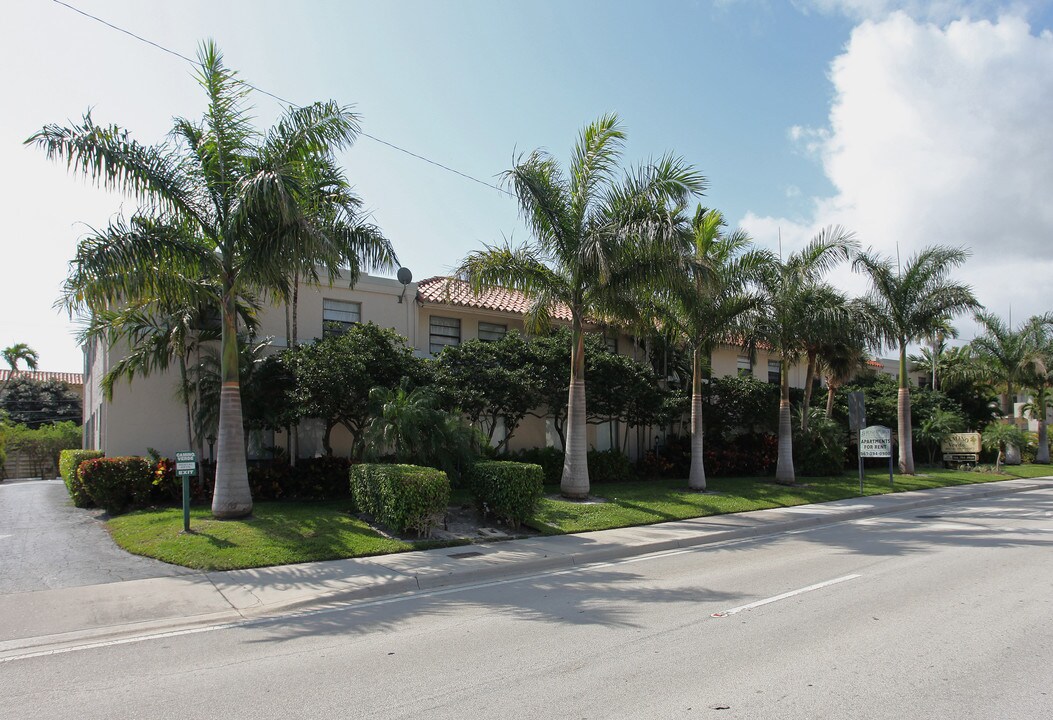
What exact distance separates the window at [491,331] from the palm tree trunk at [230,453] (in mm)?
10584

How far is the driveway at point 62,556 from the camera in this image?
9312 mm

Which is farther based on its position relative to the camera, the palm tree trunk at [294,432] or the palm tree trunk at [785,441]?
the palm tree trunk at [785,441]

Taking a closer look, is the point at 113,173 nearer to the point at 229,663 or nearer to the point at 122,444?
the point at 122,444

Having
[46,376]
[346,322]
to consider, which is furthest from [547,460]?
[46,376]

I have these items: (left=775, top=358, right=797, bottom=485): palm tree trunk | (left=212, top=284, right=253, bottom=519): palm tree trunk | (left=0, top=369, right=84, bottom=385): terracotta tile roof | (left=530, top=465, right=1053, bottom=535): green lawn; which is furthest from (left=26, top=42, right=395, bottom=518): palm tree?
(left=0, top=369, right=84, bottom=385): terracotta tile roof

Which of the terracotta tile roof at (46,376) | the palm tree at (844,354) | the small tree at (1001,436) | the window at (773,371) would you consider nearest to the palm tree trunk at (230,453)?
the palm tree at (844,354)

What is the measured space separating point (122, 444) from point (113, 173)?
287 inches

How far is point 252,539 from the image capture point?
36.7 feet

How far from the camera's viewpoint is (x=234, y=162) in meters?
13.0

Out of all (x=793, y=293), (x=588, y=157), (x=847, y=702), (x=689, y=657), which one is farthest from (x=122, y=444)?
(x=793, y=293)

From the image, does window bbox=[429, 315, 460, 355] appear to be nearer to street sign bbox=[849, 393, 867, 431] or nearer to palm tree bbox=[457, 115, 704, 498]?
palm tree bbox=[457, 115, 704, 498]

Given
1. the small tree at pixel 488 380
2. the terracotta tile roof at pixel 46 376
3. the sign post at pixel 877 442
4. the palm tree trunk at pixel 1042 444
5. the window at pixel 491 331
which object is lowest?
the palm tree trunk at pixel 1042 444

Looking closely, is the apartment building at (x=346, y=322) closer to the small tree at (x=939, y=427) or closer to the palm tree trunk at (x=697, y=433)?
the palm tree trunk at (x=697, y=433)

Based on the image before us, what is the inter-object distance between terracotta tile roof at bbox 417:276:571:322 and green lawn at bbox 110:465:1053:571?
20.6 feet
